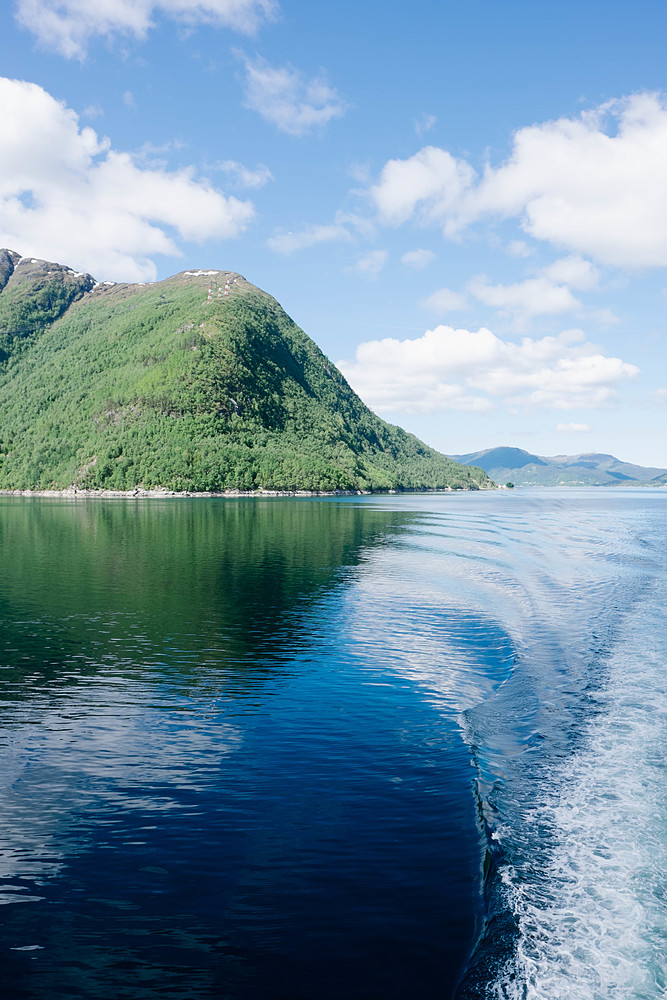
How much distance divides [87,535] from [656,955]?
8697 cm

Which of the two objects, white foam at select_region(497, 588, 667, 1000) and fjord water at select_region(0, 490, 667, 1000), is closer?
white foam at select_region(497, 588, 667, 1000)

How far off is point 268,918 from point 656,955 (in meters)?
7.04

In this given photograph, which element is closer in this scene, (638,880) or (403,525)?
(638,880)

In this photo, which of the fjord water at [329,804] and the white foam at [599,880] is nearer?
the white foam at [599,880]

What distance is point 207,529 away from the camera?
336ft

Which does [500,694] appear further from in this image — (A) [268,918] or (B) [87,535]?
(B) [87,535]

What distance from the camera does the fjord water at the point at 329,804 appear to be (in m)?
11.0

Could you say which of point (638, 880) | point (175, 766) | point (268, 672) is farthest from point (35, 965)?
point (268, 672)

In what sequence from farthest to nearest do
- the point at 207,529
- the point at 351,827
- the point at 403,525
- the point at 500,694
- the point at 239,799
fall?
1. the point at 403,525
2. the point at 207,529
3. the point at 500,694
4. the point at 239,799
5. the point at 351,827

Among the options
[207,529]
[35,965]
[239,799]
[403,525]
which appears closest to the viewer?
[35,965]

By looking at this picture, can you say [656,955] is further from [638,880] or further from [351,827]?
[351,827]

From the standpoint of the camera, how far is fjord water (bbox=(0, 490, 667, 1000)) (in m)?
11.0

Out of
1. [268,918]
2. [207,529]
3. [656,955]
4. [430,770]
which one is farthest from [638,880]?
[207,529]

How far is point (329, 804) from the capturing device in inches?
639
